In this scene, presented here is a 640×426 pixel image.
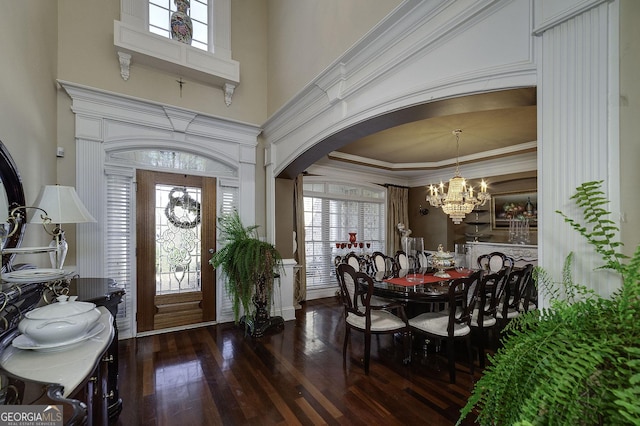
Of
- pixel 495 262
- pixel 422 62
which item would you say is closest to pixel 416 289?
pixel 422 62

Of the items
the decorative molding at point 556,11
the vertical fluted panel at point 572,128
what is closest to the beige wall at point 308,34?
the decorative molding at point 556,11

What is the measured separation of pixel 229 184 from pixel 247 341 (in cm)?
222

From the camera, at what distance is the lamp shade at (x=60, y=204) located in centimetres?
195

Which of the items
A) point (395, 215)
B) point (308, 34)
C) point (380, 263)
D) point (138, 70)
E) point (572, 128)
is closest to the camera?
point (572, 128)

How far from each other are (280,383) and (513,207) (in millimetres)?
5455

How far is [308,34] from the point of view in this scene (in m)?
3.46

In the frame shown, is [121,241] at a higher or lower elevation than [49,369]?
higher

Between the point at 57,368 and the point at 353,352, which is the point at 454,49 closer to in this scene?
the point at 57,368

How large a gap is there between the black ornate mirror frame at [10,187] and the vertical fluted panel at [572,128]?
323cm

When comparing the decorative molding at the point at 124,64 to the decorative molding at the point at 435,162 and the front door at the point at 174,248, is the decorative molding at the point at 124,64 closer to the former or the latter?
the front door at the point at 174,248

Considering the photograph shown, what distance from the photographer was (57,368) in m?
0.97

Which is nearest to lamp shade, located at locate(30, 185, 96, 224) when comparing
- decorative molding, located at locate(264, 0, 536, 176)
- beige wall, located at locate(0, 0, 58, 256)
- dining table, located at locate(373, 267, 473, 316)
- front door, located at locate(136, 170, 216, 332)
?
beige wall, located at locate(0, 0, 58, 256)

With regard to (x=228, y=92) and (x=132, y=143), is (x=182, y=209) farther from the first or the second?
(x=228, y=92)

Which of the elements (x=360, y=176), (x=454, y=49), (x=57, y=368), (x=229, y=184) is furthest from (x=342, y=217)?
(x=57, y=368)
